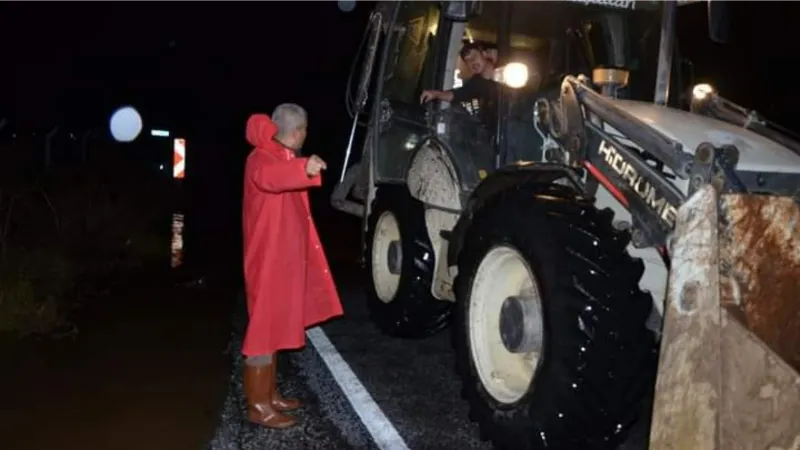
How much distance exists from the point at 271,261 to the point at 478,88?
2.02m

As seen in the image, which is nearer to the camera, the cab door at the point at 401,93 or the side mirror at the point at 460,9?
the side mirror at the point at 460,9

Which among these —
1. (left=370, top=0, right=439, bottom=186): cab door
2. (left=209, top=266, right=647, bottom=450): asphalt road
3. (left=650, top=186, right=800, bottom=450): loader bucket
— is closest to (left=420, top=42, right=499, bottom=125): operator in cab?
(left=370, top=0, right=439, bottom=186): cab door

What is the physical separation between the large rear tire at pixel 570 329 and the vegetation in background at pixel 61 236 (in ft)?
16.4

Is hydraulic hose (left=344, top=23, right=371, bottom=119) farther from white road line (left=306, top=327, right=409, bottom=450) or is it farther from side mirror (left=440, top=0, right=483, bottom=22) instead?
side mirror (left=440, top=0, right=483, bottom=22)

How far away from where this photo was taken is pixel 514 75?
230 inches

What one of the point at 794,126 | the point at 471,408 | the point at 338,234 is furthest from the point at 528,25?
the point at 794,126

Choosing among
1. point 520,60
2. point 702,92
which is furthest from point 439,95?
point 702,92

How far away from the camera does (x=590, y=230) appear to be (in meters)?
4.44

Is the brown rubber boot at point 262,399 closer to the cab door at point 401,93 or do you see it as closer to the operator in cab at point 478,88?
the operator in cab at point 478,88

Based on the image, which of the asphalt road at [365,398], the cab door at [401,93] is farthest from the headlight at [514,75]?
the asphalt road at [365,398]

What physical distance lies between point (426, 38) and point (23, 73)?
50.4 feet

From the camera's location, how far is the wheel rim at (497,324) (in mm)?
5039

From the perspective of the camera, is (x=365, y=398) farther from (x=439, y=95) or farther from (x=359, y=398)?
(x=439, y=95)

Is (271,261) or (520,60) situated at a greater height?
(520,60)
